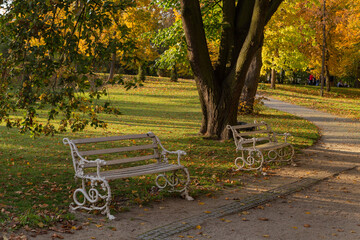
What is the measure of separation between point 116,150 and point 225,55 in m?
6.32

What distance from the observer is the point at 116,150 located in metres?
6.83

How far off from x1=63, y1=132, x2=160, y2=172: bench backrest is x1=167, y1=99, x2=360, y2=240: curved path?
1745 mm

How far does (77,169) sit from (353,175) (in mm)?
5573

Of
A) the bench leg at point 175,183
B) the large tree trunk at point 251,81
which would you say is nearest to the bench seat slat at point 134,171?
the bench leg at point 175,183

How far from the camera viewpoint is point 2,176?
26.3 ft

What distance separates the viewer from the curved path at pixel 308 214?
5441 mm

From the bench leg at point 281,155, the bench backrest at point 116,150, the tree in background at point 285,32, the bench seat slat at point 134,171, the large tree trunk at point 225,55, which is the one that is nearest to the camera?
the bench seat slat at point 134,171

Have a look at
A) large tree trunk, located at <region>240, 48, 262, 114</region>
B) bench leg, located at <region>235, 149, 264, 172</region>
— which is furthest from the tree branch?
large tree trunk, located at <region>240, 48, 262, 114</region>

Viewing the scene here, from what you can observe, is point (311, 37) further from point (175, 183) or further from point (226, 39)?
point (175, 183)

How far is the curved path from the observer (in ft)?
17.9

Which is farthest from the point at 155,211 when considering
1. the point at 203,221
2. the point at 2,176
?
the point at 2,176

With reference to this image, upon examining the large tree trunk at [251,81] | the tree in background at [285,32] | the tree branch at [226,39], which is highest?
the tree in background at [285,32]

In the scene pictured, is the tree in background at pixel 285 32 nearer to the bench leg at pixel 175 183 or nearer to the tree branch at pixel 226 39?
the tree branch at pixel 226 39

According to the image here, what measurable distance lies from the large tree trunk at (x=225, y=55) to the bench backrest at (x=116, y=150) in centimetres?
201
